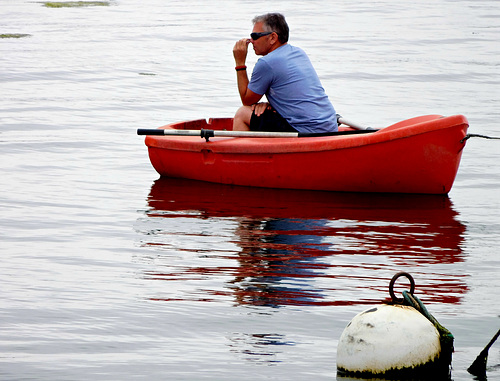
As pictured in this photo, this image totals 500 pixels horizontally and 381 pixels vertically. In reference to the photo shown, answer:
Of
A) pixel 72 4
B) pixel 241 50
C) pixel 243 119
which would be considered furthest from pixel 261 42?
pixel 72 4

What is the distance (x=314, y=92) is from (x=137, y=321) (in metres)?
3.86

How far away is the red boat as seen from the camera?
26.5ft

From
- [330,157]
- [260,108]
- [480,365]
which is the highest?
[260,108]

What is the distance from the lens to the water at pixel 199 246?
16.1 feet

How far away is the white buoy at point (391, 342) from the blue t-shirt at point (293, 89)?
4295 millimetres

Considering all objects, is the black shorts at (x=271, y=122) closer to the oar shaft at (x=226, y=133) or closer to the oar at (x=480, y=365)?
the oar shaft at (x=226, y=133)

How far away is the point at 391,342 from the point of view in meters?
4.38

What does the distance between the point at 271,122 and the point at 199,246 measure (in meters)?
2.19

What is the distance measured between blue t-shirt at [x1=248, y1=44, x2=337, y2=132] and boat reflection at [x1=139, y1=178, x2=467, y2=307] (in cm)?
61

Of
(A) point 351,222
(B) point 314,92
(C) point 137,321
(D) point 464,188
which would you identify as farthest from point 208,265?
(D) point 464,188

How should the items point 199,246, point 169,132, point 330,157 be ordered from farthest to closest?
point 169,132
point 330,157
point 199,246

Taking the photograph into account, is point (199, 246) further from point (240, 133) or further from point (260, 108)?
point (260, 108)

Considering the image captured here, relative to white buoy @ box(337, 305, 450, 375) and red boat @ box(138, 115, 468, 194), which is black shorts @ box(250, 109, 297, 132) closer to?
red boat @ box(138, 115, 468, 194)

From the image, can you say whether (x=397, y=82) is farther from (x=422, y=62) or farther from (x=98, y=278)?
(x=98, y=278)
